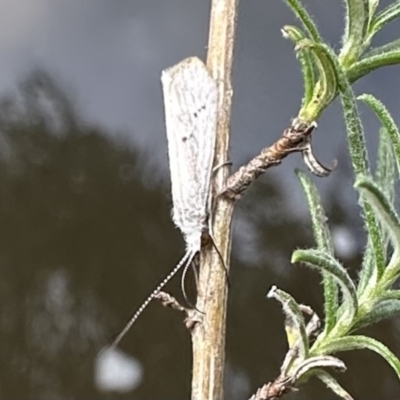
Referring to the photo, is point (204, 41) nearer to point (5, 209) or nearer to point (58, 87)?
point (58, 87)

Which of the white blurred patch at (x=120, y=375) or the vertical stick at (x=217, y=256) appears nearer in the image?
the vertical stick at (x=217, y=256)

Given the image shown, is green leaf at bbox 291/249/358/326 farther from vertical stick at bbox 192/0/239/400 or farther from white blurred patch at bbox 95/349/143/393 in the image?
white blurred patch at bbox 95/349/143/393

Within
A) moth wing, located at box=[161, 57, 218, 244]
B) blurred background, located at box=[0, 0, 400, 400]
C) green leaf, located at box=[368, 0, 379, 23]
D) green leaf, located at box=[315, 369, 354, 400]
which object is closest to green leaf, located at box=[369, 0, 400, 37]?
green leaf, located at box=[368, 0, 379, 23]

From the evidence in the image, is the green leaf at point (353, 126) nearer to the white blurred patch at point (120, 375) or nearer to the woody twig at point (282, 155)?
the woody twig at point (282, 155)

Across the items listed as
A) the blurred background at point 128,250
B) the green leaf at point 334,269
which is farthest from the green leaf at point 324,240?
the blurred background at point 128,250

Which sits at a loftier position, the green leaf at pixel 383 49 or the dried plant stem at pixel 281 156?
the green leaf at pixel 383 49

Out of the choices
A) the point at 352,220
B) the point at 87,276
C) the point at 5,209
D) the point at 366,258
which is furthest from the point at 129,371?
the point at 366,258
